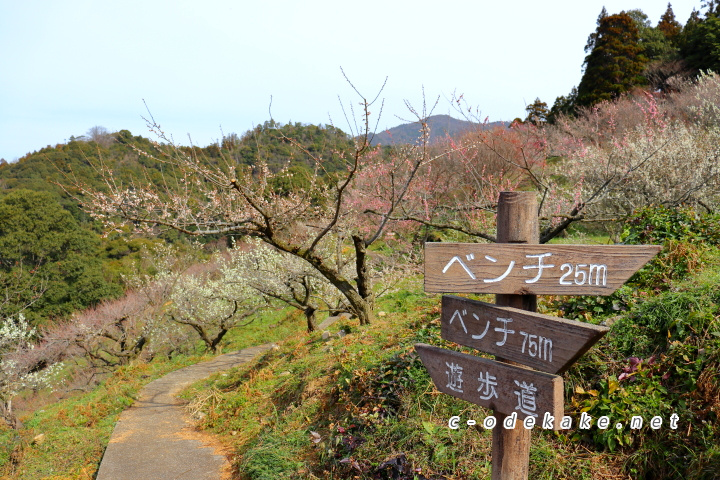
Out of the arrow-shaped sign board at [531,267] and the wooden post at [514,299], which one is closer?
the arrow-shaped sign board at [531,267]

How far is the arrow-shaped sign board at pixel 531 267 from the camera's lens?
2.06 meters

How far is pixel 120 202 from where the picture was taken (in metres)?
5.53

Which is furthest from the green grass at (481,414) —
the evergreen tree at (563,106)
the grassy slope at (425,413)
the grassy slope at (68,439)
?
the evergreen tree at (563,106)

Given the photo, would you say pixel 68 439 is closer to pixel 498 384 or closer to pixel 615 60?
pixel 498 384

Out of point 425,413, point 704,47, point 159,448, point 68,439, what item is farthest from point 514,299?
point 704,47

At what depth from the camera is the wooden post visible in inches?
91.4

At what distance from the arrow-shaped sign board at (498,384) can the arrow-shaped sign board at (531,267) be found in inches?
14.8

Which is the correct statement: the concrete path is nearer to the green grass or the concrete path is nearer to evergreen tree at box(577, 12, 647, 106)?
the green grass

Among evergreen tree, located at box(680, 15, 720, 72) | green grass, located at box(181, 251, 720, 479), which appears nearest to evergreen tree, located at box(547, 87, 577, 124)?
evergreen tree, located at box(680, 15, 720, 72)

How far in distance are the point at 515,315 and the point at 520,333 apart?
8 cm

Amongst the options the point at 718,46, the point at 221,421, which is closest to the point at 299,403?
the point at 221,421

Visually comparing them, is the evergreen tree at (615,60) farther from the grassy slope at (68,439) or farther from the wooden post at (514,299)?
the wooden post at (514,299)

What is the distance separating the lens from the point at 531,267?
7.21 ft

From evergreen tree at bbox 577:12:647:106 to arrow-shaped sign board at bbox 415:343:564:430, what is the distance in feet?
89.3
